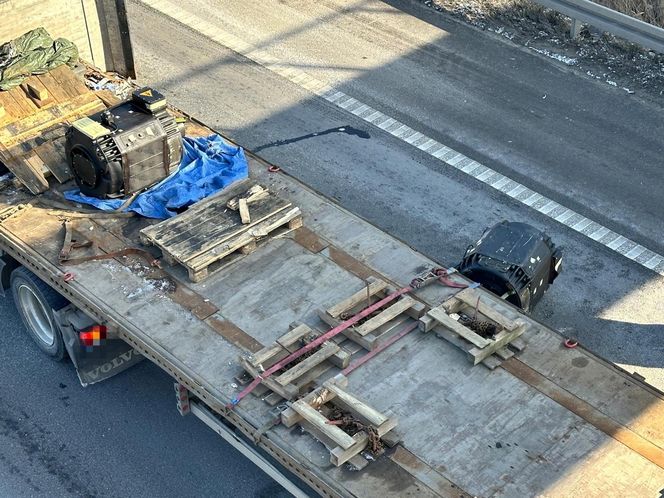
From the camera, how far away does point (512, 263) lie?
947cm

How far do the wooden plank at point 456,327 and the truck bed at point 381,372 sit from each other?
0.59ft

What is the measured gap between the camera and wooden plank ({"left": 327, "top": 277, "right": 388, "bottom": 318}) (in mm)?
8578

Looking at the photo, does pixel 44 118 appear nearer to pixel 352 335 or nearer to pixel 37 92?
pixel 37 92

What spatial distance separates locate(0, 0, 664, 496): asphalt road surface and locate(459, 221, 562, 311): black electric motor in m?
1.49

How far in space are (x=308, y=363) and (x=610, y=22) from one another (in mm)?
9627

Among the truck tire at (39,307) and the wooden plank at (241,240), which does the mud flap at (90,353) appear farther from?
the wooden plank at (241,240)

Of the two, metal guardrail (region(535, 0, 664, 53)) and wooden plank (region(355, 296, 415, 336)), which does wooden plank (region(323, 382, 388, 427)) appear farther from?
metal guardrail (region(535, 0, 664, 53))

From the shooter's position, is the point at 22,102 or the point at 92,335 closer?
the point at 92,335

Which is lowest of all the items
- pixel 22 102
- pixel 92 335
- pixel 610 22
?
pixel 92 335

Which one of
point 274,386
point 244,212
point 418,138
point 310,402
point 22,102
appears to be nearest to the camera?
point 310,402

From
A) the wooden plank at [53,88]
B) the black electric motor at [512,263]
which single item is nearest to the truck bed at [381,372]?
the black electric motor at [512,263]

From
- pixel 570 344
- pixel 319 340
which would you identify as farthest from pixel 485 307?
pixel 319 340

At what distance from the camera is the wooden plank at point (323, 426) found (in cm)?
732

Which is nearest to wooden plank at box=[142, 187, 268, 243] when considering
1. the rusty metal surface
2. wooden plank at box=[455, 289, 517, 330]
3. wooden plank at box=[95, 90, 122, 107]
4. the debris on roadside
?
wooden plank at box=[95, 90, 122, 107]
